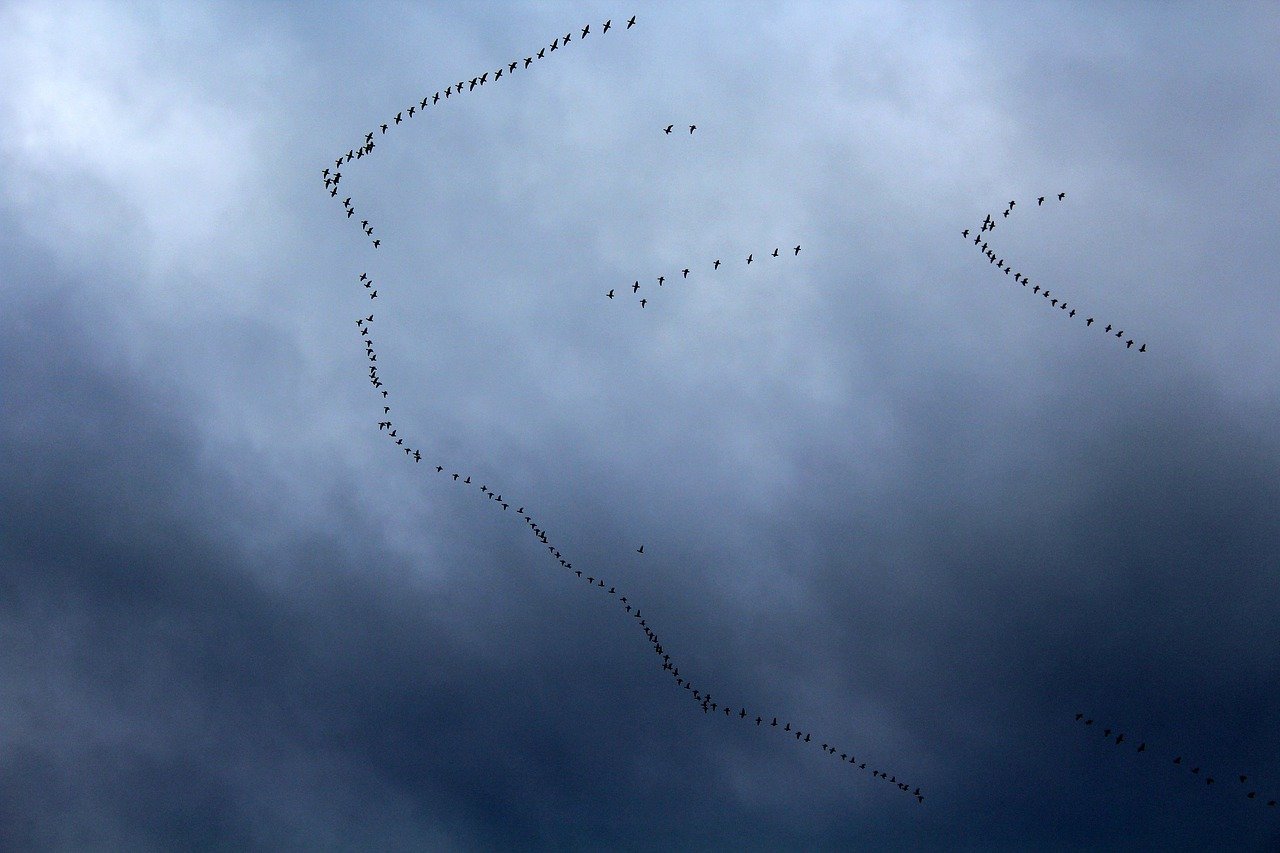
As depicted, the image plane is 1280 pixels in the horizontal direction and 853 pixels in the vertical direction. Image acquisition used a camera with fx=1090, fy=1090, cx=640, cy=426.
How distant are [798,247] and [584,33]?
4491cm

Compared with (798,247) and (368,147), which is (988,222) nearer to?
(798,247)

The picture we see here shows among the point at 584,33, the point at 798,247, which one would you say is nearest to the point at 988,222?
the point at 798,247

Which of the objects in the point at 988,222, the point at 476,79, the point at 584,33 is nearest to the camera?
the point at 584,33

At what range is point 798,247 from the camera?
490 feet

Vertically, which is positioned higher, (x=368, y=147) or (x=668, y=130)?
(x=668, y=130)

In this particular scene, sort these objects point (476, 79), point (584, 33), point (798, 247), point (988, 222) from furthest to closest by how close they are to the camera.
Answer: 1. point (798, 247)
2. point (988, 222)
3. point (476, 79)
4. point (584, 33)

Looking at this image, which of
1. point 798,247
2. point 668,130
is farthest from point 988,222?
point 668,130

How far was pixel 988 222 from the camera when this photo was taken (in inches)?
5443

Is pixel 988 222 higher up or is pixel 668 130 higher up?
pixel 988 222

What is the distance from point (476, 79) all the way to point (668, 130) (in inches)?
918

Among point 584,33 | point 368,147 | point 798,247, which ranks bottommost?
point 368,147

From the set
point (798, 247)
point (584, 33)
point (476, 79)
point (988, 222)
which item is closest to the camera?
point (584, 33)

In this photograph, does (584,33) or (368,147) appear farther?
(368,147)

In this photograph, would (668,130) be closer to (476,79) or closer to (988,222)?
(476,79)
